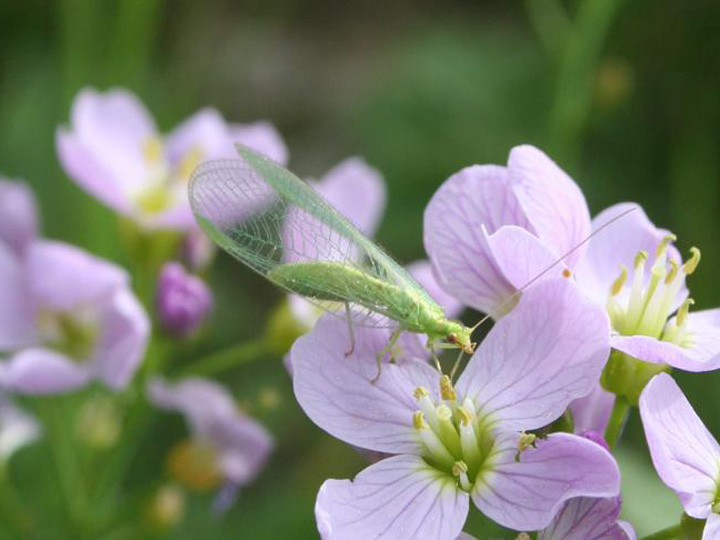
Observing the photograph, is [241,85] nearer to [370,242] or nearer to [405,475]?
[370,242]

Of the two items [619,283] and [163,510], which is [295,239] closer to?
[619,283]

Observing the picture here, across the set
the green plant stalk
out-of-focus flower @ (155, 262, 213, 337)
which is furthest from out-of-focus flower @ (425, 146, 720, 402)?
the green plant stalk

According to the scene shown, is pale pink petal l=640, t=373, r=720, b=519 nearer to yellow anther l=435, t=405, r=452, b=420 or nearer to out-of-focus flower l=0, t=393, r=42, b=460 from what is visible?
yellow anther l=435, t=405, r=452, b=420

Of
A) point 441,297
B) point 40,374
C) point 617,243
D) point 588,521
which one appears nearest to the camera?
point 588,521

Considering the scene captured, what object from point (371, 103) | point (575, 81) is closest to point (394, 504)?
point (575, 81)

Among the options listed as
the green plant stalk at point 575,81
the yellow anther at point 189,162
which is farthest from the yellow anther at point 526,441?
the green plant stalk at point 575,81

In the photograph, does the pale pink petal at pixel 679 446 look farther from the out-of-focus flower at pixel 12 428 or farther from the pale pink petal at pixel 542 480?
the out-of-focus flower at pixel 12 428
